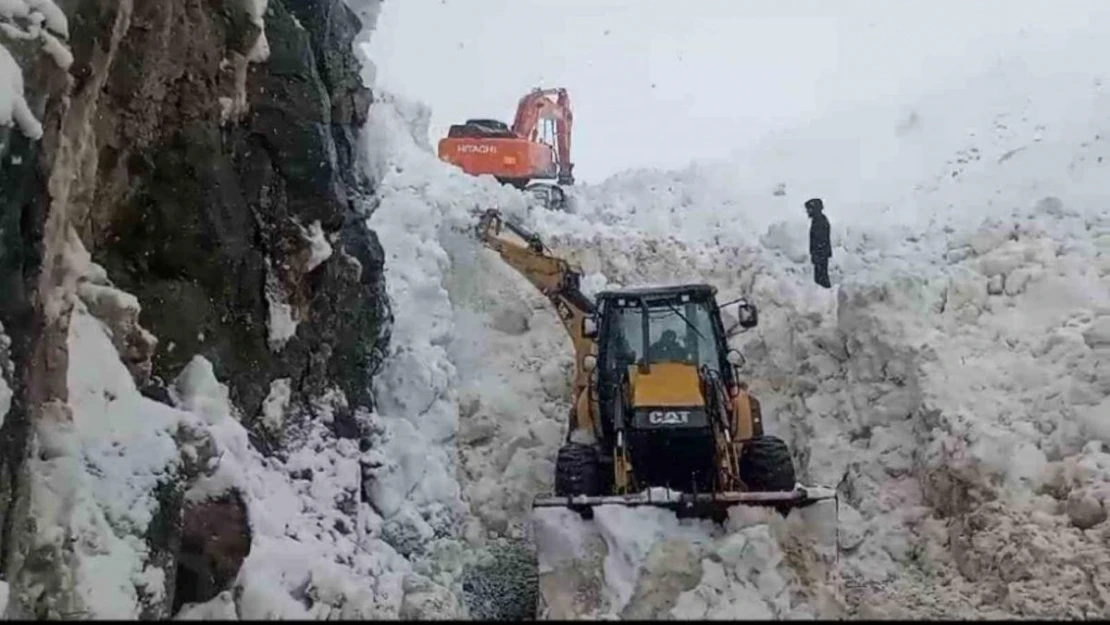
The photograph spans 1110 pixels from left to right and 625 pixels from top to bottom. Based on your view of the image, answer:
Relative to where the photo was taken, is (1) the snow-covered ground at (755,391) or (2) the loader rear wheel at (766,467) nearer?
(1) the snow-covered ground at (755,391)

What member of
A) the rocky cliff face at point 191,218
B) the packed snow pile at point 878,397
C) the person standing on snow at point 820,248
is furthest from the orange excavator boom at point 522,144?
the rocky cliff face at point 191,218

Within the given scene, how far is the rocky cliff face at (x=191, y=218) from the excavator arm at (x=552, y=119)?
852 cm

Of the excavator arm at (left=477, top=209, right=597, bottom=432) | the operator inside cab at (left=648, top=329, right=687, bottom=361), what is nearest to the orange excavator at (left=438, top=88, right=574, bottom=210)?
the excavator arm at (left=477, top=209, right=597, bottom=432)

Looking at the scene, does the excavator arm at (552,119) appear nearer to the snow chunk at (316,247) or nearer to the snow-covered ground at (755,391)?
the snow-covered ground at (755,391)

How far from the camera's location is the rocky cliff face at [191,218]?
4.28m

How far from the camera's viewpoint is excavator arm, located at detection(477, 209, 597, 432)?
26.4 feet

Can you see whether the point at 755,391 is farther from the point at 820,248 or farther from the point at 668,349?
the point at 668,349

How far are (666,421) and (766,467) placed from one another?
782 mm

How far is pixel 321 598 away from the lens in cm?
528

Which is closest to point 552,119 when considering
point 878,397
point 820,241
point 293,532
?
point 820,241

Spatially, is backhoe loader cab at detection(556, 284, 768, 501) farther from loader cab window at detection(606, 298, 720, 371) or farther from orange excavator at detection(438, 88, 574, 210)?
orange excavator at detection(438, 88, 574, 210)

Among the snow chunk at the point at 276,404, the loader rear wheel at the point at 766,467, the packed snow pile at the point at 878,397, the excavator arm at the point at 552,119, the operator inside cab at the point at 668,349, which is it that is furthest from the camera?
the excavator arm at the point at 552,119

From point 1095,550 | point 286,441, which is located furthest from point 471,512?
point 1095,550

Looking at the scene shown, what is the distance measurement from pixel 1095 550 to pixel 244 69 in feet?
19.9
